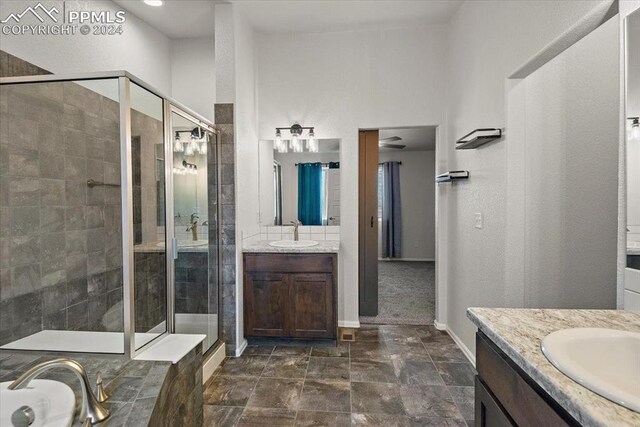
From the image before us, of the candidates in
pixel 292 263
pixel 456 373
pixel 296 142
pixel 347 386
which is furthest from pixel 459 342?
pixel 296 142

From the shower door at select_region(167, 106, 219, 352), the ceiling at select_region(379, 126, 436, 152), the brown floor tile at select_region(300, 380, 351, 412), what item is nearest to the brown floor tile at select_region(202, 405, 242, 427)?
the brown floor tile at select_region(300, 380, 351, 412)

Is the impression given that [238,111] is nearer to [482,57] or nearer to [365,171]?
[365,171]

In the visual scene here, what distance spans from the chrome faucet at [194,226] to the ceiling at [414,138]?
10.4 feet

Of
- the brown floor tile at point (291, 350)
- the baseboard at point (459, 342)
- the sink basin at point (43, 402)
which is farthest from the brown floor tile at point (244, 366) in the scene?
the baseboard at point (459, 342)

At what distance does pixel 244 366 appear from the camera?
98.9 inches

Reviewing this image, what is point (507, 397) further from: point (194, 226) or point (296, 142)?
point (296, 142)

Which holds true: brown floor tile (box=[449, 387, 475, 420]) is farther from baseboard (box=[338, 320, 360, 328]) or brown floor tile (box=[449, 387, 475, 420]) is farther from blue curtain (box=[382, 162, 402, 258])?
blue curtain (box=[382, 162, 402, 258])

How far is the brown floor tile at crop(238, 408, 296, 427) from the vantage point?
1851 millimetres

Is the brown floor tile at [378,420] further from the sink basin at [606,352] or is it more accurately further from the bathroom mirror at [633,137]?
the bathroom mirror at [633,137]

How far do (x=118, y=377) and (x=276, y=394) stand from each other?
104 centimetres

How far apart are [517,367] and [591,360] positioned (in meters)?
0.21

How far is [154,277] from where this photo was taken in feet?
6.63

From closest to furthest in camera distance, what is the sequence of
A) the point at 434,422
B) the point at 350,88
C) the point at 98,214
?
the point at 434,422 → the point at 98,214 → the point at 350,88

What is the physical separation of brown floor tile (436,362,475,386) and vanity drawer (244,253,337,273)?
3.86 ft
